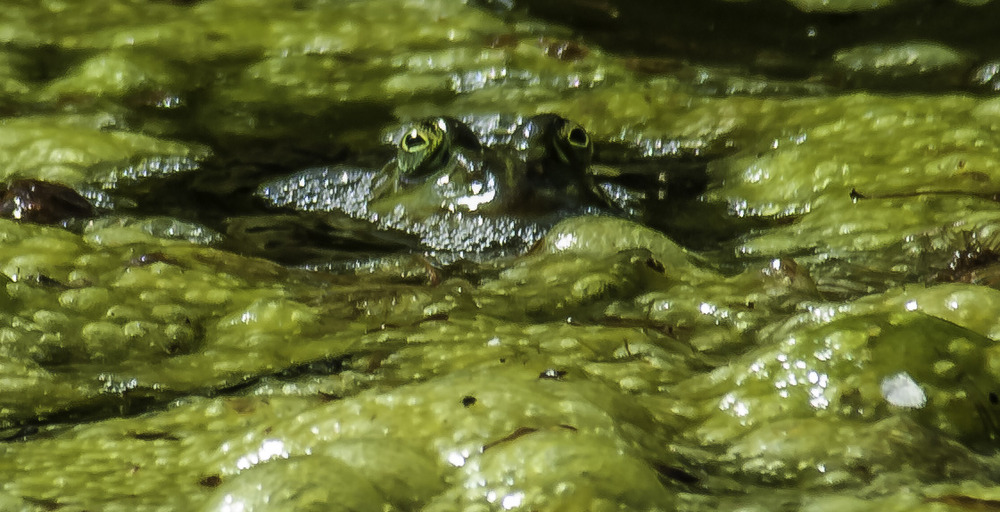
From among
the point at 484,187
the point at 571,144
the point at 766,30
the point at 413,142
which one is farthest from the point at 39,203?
the point at 766,30

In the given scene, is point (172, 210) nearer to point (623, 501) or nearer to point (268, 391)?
point (268, 391)

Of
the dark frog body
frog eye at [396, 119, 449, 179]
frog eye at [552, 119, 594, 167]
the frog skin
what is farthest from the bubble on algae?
the frog skin

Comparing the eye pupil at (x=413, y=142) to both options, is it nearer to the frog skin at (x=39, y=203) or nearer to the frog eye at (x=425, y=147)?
the frog eye at (x=425, y=147)

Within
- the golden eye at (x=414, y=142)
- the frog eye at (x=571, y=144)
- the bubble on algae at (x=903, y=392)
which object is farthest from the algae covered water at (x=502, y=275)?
the golden eye at (x=414, y=142)

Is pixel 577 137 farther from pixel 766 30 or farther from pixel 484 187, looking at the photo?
pixel 766 30

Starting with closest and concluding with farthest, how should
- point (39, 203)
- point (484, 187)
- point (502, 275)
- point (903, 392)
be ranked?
point (903, 392) → point (502, 275) → point (39, 203) → point (484, 187)

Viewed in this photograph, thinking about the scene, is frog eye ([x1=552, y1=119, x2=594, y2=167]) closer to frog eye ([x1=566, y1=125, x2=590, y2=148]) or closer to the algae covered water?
frog eye ([x1=566, y1=125, x2=590, y2=148])
